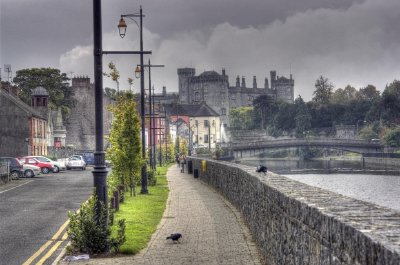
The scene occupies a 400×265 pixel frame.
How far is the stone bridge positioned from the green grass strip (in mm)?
94931

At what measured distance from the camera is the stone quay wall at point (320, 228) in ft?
18.8

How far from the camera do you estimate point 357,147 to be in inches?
4931

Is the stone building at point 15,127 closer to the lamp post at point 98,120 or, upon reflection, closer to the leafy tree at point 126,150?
the leafy tree at point 126,150

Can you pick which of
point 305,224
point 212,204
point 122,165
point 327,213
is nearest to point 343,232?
point 327,213

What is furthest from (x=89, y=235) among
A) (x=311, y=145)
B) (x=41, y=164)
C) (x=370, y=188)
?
(x=311, y=145)

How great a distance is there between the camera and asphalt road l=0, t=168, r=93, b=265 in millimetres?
14914

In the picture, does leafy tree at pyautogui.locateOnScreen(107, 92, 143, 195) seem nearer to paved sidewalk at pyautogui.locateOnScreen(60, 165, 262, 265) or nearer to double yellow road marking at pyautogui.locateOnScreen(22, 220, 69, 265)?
paved sidewalk at pyautogui.locateOnScreen(60, 165, 262, 265)

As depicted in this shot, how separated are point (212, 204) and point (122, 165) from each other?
22.5 feet

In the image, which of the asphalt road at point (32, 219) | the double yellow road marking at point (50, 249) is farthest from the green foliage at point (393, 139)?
the double yellow road marking at point (50, 249)

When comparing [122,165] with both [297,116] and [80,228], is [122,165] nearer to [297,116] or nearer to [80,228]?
[80,228]

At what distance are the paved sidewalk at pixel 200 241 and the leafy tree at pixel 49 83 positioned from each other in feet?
331

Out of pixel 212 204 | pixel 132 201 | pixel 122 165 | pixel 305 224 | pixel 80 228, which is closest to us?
pixel 305 224

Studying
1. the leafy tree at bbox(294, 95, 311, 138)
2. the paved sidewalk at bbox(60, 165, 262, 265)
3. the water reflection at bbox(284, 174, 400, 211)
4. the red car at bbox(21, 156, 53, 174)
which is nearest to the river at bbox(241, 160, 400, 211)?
the water reflection at bbox(284, 174, 400, 211)

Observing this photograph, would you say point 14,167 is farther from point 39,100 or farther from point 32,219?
point 39,100
